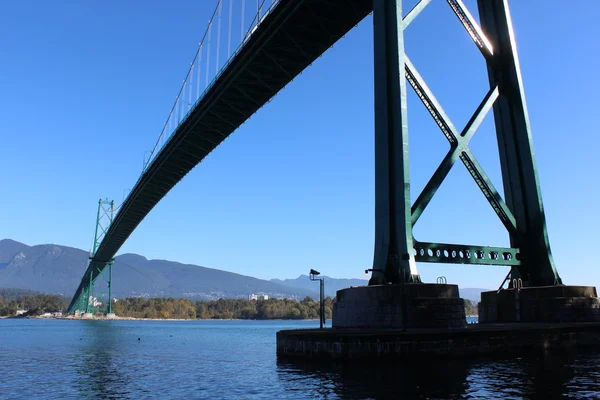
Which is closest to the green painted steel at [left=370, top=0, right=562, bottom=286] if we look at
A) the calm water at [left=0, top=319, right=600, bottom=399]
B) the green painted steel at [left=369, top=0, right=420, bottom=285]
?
the green painted steel at [left=369, top=0, right=420, bottom=285]

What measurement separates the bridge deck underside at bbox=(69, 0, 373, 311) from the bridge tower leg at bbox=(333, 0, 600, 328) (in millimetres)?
6110

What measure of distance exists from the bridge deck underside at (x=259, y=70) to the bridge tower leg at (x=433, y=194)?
6110 millimetres

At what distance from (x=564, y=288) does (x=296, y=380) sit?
18195 mm

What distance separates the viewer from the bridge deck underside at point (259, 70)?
3475 centimetres

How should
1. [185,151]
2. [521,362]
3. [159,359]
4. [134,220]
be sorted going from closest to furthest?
1. [521,362]
2. [159,359]
3. [185,151]
4. [134,220]

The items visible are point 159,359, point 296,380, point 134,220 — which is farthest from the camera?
point 134,220

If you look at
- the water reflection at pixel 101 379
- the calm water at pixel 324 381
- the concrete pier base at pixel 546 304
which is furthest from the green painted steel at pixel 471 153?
the water reflection at pixel 101 379

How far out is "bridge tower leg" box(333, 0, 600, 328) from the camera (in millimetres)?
24594

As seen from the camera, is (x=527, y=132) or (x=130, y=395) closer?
(x=130, y=395)

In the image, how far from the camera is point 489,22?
1380 inches

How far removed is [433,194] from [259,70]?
19102mm

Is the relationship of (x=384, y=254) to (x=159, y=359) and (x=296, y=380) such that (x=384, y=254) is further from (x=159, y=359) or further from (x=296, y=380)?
(x=159, y=359)

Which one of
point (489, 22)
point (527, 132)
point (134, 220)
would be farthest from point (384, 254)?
point (134, 220)

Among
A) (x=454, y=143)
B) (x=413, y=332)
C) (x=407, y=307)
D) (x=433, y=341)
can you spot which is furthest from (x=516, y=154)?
(x=413, y=332)
